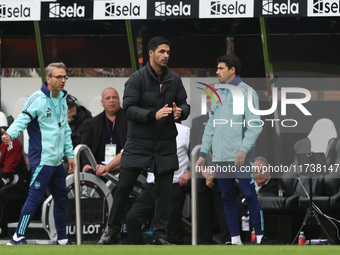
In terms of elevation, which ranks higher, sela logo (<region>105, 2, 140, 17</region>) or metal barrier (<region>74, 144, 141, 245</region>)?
sela logo (<region>105, 2, 140, 17</region>)

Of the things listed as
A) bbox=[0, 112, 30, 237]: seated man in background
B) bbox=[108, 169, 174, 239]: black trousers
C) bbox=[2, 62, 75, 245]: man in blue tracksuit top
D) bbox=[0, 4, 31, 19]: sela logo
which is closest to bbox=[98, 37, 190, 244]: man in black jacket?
bbox=[108, 169, 174, 239]: black trousers

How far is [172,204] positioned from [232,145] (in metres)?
1.21

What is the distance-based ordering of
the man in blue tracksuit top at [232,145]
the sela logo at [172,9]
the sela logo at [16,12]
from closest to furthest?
the man in blue tracksuit top at [232,145] → the sela logo at [172,9] → the sela logo at [16,12]

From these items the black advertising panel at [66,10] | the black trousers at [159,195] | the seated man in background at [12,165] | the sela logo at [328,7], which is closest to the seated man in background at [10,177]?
the seated man in background at [12,165]

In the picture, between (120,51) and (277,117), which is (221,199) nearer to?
(277,117)

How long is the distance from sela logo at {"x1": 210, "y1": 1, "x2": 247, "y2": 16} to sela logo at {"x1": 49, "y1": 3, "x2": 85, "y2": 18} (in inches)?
60.4

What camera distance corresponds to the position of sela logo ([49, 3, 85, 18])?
1086 cm

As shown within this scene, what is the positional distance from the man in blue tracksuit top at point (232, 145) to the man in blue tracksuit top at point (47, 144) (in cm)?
146

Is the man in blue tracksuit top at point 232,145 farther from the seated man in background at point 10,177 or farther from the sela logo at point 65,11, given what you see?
the seated man in background at point 10,177

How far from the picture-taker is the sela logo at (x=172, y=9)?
34.5 ft

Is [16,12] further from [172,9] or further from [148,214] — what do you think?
[148,214]

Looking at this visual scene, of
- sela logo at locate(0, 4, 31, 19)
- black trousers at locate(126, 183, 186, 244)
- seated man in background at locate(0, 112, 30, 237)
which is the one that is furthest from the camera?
seated man in background at locate(0, 112, 30, 237)

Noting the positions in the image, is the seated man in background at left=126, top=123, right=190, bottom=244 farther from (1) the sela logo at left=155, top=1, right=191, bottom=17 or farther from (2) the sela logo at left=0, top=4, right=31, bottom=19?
(2) the sela logo at left=0, top=4, right=31, bottom=19

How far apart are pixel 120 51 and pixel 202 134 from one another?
2.35 m
